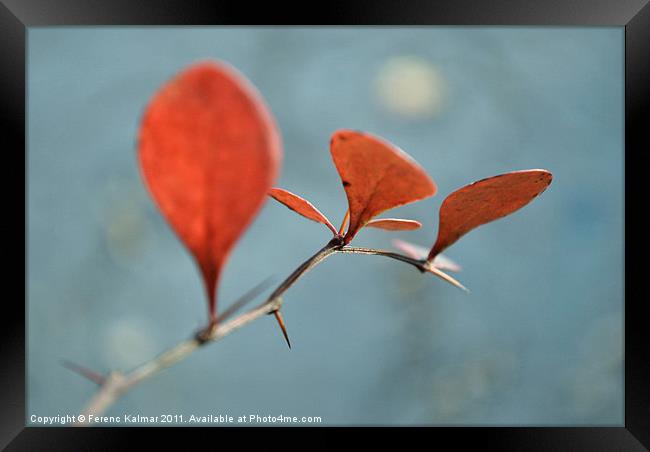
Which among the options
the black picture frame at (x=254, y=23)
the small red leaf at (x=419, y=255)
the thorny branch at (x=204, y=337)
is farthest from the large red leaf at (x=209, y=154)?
the black picture frame at (x=254, y=23)

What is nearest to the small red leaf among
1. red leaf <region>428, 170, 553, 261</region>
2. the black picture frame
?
red leaf <region>428, 170, 553, 261</region>

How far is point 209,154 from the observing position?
144 mm

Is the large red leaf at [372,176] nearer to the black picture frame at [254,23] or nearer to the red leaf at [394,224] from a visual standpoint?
the red leaf at [394,224]

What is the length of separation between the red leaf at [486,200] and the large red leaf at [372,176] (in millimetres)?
38

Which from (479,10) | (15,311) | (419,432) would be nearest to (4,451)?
(15,311)

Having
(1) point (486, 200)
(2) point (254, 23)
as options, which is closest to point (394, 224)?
(1) point (486, 200)

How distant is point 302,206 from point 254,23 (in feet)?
1.81

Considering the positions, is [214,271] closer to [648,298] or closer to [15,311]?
[15,311]

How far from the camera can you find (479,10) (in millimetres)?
676

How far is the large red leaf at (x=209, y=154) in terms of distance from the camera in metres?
0.14

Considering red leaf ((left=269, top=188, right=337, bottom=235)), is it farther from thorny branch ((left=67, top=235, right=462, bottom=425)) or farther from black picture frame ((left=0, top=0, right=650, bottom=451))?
black picture frame ((left=0, top=0, right=650, bottom=451))

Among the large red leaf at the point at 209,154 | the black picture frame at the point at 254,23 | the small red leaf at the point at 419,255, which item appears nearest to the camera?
the large red leaf at the point at 209,154

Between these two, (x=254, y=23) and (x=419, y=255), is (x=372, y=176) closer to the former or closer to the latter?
(x=419, y=255)

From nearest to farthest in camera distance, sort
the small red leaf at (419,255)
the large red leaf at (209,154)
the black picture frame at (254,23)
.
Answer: the large red leaf at (209,154)
the small red leaf at (419,255)
the black picture frame at (254,23)
